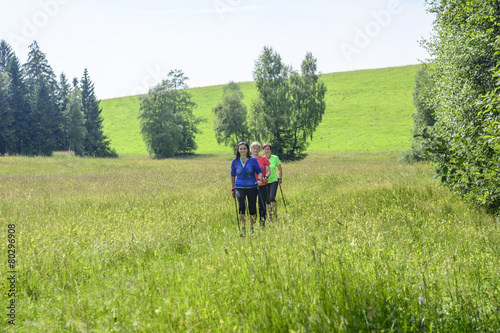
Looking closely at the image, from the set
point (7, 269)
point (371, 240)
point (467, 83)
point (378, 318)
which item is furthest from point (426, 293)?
point (467, 83)

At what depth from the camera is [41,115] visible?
5200 cm

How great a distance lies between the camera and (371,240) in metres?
4.47

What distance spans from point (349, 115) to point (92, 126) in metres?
54.6

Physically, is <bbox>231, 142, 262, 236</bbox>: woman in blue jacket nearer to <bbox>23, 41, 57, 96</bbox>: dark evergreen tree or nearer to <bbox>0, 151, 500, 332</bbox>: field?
<bbox>0, 151, 500, 332</bbox>: field

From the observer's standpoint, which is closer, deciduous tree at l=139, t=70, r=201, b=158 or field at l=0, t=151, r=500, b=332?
field at l=0, t=151, r=500, b=332

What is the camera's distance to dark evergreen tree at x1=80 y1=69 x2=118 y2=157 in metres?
60.3

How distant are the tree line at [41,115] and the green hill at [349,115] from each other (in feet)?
31.8

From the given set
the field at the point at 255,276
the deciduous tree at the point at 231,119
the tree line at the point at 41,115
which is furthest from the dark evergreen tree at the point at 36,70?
the field at the point at 255,276

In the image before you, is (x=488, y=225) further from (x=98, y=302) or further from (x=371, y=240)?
(x=98, y=302)

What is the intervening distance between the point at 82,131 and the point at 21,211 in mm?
53668

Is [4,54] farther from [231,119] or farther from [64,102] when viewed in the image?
[231,119]

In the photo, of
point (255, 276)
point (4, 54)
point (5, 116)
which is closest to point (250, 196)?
point (255, 276)

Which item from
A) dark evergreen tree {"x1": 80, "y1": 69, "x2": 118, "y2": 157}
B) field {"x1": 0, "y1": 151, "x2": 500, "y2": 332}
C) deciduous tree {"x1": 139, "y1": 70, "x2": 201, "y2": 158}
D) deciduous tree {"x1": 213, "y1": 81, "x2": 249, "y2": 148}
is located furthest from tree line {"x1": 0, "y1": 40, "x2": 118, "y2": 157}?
field {"x1": 0, "y1": 151, "x2": 500, "y2": 332}

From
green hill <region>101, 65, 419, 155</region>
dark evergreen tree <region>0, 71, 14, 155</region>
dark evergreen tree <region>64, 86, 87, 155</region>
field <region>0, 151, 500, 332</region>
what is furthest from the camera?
green hill <region>101, 65, 419, 155</region>
